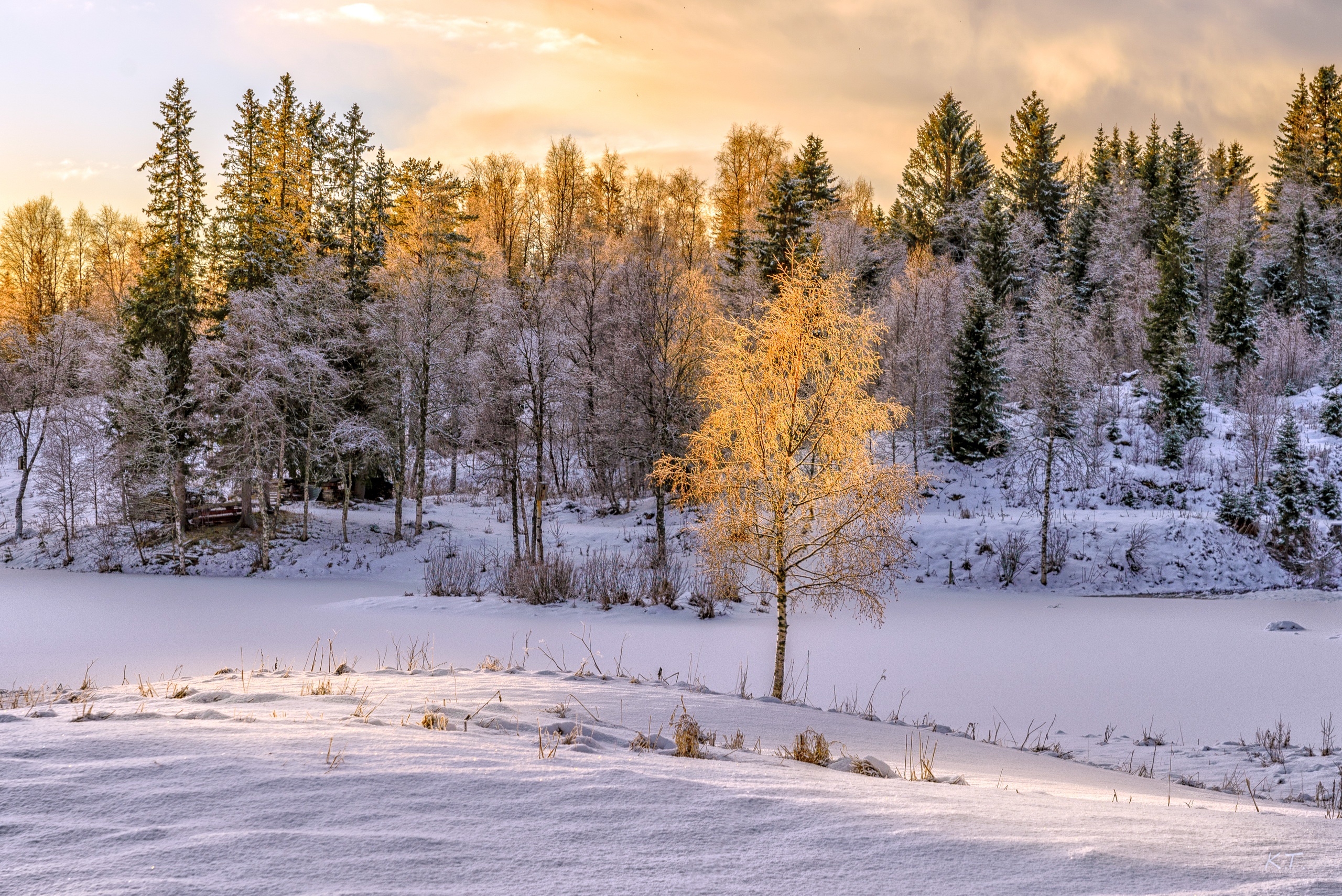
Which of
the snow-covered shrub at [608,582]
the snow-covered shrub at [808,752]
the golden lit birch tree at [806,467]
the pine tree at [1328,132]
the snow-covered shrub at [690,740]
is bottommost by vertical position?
the snow-covered shrub at [608,582]

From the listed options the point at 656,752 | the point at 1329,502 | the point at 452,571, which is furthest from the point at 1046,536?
the point at 656,752

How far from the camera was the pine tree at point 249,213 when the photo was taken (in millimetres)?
29719

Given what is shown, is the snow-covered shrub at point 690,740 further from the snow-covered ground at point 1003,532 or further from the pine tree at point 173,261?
the pine tree at point 173,261

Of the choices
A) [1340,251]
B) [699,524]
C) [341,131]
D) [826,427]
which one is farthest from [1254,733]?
[1340,251]

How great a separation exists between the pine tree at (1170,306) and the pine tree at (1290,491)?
38.6 ft

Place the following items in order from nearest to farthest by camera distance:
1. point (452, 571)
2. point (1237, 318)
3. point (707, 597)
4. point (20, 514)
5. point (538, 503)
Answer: point (707, 597)
point (452, 571)
point (538, 503)
point (20, 514)
point (1237, 318)

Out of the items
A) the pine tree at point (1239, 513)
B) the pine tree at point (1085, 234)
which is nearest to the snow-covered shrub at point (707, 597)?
the pine tree at point (1239, 513)

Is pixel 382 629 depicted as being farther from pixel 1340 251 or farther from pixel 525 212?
pixel 1340 251

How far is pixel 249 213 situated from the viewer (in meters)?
30.2

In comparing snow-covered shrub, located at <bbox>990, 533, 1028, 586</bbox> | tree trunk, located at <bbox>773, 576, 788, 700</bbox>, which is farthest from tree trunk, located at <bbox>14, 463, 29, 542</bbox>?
snow-covered shrub, located at <bbox>990, 533, 1028, 586</bbox>

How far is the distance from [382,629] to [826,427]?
9.78m

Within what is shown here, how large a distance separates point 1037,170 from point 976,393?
30647mm

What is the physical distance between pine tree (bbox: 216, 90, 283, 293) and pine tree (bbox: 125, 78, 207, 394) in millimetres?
1062

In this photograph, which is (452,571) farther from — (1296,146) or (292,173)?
(1296,146)
